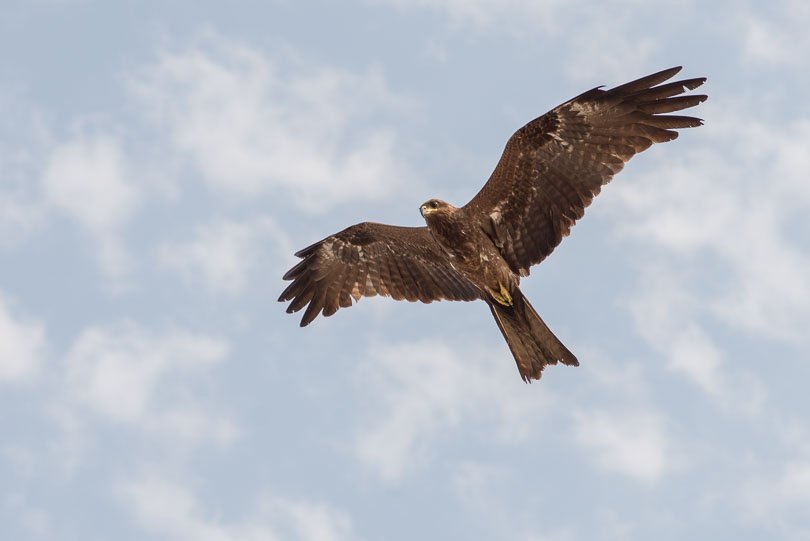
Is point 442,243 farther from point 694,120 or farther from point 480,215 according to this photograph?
point 694,120

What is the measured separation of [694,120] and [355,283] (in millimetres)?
5378

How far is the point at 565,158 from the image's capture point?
587 inches

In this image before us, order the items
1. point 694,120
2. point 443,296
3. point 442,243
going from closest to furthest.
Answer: point 694,120, point 442,243, point 443,296

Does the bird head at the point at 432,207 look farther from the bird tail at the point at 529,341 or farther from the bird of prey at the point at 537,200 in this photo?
the bird tail at the point at 529,341

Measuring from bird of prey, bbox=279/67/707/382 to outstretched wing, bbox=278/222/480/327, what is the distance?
9.7 inches

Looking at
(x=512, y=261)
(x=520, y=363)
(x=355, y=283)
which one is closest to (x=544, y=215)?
(x=512, y=261)

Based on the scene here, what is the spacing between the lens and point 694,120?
46.7 feet

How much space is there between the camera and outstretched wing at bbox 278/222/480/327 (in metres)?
16.5

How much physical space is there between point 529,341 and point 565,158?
2.36 meters

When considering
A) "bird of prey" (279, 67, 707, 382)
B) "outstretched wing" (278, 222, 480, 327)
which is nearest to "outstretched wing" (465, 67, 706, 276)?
"bird of prey" (279, 67, 707, 382)

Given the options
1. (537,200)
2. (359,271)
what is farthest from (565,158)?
(359,271)

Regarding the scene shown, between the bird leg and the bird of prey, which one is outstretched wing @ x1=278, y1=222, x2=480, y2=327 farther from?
the bird leg

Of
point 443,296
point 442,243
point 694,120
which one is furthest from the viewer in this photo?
point 443,296

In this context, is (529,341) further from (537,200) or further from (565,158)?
(565,158)
